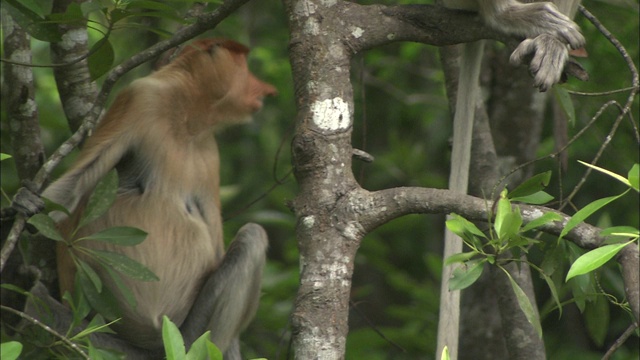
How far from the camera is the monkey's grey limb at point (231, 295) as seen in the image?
3180 mm

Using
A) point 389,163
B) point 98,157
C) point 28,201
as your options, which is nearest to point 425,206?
point 28,201

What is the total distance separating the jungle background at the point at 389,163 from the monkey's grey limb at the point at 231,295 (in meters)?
0.19

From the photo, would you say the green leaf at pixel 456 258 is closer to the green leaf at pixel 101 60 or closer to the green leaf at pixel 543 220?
the green leaf at pixel 543 220

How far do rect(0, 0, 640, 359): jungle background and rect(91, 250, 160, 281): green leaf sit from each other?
0.84 metres

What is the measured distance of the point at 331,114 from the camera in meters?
1.97

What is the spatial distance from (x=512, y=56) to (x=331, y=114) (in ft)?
1.59

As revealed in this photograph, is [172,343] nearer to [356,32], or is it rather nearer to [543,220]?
[543,220]

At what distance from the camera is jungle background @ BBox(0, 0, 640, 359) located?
356 centimetres

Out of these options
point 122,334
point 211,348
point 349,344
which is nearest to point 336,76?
point 211,348

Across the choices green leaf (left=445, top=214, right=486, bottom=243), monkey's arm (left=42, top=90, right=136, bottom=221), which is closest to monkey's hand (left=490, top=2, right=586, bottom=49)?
green leaf (left=445, top=214, right=486, bottom=243)

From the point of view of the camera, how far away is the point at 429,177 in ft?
15.1

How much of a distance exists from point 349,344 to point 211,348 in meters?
2.03

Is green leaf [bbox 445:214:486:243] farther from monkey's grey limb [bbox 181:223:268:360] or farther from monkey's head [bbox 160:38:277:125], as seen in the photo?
monkey's head [bbox 160:38:277:125]

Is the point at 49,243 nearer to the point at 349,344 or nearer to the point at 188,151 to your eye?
the point at 188,151
